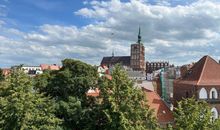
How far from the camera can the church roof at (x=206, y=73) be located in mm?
47531

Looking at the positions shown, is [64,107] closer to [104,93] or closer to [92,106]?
[92,106]

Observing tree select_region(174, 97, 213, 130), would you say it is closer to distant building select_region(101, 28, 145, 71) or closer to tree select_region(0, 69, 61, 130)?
tree select_region(0, 69, 61, 130)

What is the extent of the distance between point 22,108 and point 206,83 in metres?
26.3

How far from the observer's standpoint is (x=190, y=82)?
49.4 m

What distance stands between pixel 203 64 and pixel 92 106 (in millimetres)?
18531

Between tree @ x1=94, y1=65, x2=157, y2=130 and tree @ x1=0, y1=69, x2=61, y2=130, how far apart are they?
497cm

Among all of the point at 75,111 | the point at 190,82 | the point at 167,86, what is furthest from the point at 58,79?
the point at 167,86

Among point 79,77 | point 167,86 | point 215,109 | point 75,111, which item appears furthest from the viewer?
point 167,86

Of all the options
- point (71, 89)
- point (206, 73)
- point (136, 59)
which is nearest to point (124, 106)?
point (71, 89)

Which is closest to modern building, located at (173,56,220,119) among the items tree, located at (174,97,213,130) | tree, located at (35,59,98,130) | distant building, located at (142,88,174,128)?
distant building, located at (142,88,174,128)

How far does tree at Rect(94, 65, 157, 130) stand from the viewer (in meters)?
31.5

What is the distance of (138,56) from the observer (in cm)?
19200

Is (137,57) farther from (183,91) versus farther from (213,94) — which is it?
(213,94)

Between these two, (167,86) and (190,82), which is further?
(167,86)
